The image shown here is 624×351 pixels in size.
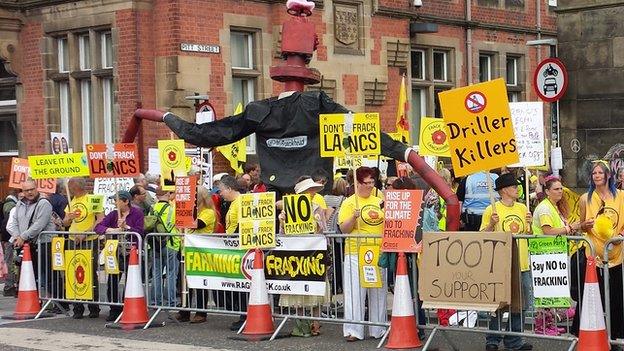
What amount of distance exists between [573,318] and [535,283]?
732 millimetres

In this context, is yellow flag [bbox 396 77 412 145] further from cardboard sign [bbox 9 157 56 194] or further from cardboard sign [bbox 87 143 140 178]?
cardboard sign [bbox 87 143 140 178]

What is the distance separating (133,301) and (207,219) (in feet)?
4.19

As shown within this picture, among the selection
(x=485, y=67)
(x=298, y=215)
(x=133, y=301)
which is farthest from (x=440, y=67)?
(x=298, y=215)

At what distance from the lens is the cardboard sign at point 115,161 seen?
15680mm

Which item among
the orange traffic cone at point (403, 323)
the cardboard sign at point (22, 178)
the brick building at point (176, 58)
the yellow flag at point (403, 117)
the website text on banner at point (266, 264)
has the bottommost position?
the orange traffic cone at point (403, 323)

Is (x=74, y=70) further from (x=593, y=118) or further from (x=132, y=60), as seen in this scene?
(x=593, y=118)

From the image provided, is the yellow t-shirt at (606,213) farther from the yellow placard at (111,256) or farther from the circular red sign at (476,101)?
the yellow placard at (111,256)

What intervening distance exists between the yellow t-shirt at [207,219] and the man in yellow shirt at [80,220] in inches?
59.2

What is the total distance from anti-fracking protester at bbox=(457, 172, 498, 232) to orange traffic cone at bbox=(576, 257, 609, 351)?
5.15 metres

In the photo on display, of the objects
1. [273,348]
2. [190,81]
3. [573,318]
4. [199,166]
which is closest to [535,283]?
[573,318]

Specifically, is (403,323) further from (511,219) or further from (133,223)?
(133,223)

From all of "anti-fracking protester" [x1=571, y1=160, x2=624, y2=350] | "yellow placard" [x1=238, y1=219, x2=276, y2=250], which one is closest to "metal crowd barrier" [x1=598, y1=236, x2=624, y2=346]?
"anti-fracking protester" [x1=571, y1=160, x2=624, y2=350]

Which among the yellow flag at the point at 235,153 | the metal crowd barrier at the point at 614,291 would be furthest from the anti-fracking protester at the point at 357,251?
the yellow flag at the point at 235,153

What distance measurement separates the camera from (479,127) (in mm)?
11930
